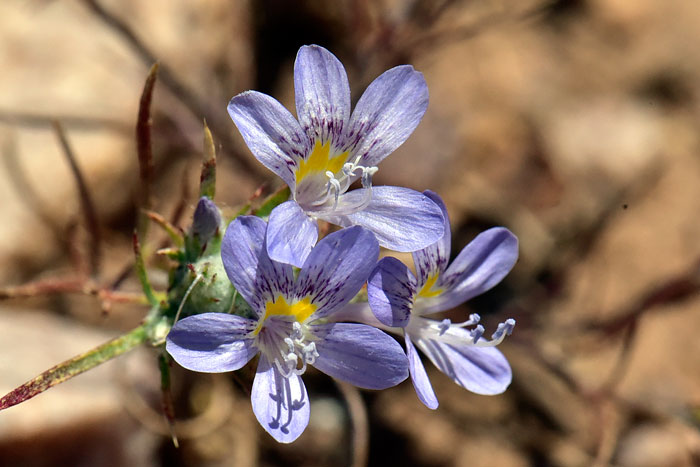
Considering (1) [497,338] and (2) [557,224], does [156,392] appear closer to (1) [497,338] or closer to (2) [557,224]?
(1) [497,338]

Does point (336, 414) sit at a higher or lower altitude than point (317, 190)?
lower

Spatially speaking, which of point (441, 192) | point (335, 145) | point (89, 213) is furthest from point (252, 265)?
point (441, 192)

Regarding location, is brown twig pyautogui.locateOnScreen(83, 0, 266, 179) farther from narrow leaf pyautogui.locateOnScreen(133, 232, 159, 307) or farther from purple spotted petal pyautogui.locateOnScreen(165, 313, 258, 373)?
purple spotted petal pyautogui.locateOnScreen(165, 313, 258, 373)

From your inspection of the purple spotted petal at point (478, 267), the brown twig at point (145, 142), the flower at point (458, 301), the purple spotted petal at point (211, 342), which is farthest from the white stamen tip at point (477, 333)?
the brown twig at point (145, 142)

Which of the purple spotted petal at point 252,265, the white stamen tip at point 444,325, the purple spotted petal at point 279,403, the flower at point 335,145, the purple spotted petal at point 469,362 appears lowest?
the purple spotted petal at point 279,403

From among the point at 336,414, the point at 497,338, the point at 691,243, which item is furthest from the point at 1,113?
the point at 691,243

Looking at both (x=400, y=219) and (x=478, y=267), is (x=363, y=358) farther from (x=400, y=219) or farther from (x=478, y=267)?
(x=478, y=267)

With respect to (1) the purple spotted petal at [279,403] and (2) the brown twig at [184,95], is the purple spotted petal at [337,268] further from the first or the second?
(2) the brown twig at [184,95]
